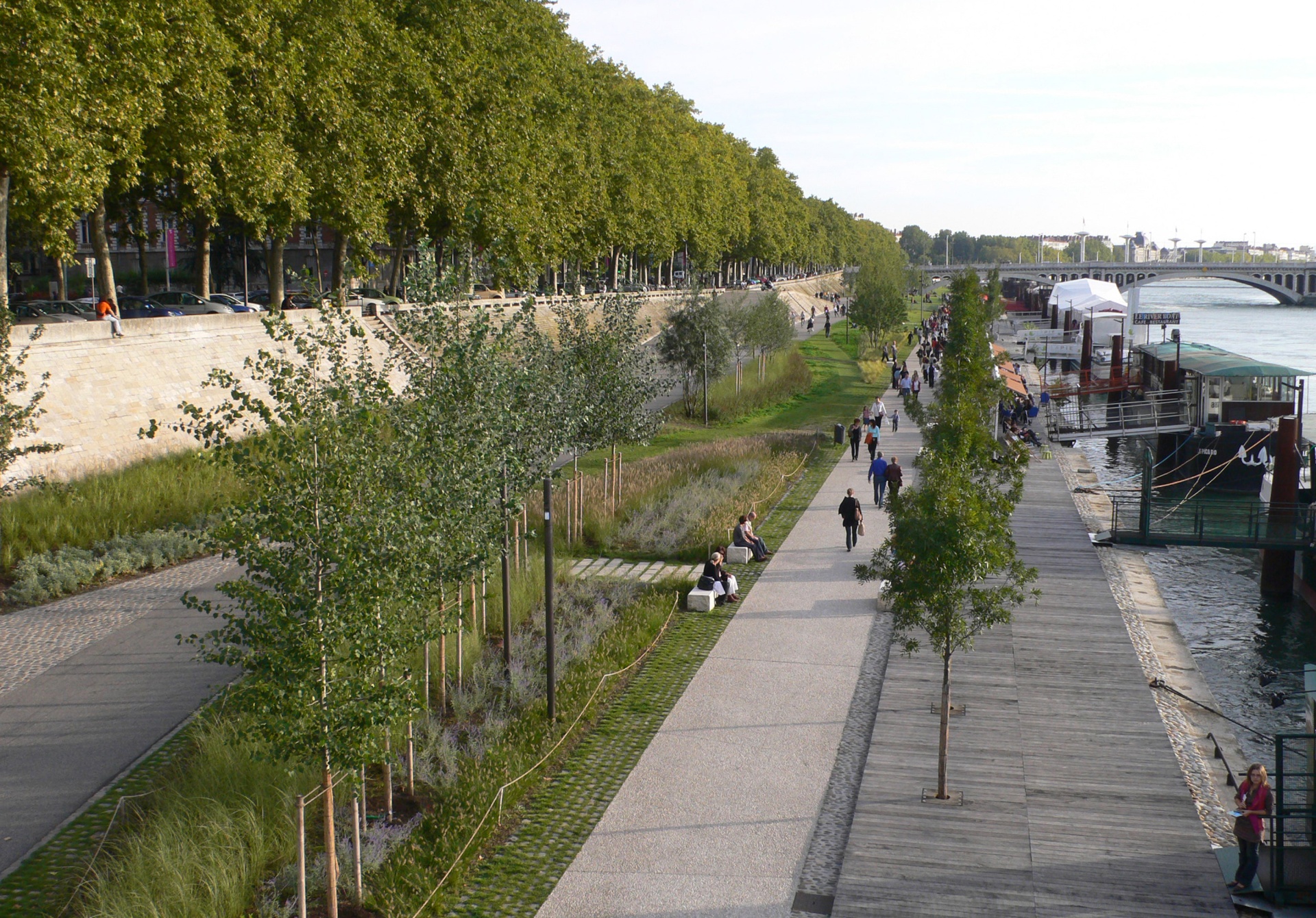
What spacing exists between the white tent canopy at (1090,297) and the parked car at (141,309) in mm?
44092

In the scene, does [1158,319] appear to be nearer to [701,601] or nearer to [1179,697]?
[701,601]

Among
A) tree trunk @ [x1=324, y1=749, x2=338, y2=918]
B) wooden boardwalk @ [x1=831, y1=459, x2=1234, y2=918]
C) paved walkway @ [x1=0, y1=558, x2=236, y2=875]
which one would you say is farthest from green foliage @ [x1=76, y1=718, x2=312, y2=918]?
wooden boardwalk @ [x1=831, y1=459, x2=1234, y2=918]

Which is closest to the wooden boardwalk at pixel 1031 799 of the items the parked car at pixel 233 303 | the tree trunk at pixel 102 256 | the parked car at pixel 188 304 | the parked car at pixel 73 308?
the tree trunk at pixel 102 256

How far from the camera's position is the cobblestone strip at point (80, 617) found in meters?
16.0

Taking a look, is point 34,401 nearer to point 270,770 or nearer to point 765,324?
point 270,770

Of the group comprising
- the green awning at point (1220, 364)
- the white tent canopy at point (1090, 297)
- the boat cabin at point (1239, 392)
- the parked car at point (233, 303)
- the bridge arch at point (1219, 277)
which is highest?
the bridge arch at point (1219, 277)

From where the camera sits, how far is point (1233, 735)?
14.1 m

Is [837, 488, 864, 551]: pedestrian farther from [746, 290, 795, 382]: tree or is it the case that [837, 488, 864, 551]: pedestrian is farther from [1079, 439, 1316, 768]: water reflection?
[746, 290, 795, 382]: tree

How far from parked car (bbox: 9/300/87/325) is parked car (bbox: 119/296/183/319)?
1833mm

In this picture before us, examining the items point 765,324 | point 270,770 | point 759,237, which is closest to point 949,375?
point 270,770

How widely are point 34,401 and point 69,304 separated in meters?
24.2

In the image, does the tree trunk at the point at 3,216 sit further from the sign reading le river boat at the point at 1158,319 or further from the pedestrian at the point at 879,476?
the sign reading le river boat at the point at 1158,319

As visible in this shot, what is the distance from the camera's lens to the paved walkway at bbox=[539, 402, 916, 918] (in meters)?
9.91

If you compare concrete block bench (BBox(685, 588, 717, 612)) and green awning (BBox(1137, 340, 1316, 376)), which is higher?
green awning (BBox(1137, 340, 1316, 376))
